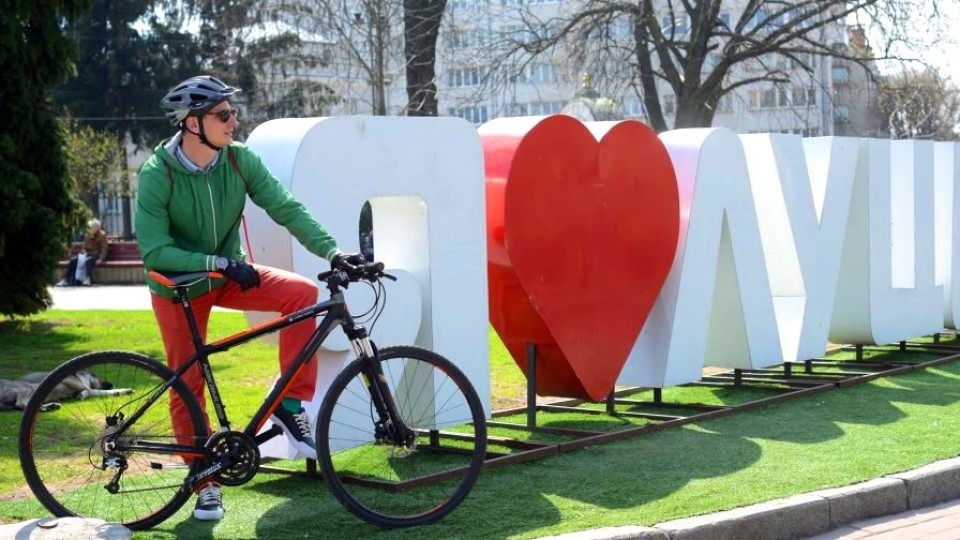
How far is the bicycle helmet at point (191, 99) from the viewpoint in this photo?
5.85 metres

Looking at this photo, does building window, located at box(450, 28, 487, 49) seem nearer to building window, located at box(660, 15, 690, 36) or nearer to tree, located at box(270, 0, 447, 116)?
tree, located at box(270, 0, 447, 116)

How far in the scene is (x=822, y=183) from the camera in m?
10.6

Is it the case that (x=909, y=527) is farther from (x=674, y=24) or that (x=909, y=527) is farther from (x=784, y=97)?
(x=784, y=97)

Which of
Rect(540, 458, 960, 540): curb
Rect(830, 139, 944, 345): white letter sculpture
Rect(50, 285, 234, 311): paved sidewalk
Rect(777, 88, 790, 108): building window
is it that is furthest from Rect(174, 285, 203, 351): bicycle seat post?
Rect(777, 88, 790, 108): building window

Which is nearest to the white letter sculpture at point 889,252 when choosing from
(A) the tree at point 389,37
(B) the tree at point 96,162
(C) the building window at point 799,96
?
(A) the tree at point 389,37

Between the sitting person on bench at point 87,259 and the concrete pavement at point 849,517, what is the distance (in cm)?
2772

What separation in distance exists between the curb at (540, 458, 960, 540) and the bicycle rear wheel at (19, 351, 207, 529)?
5.29 ft

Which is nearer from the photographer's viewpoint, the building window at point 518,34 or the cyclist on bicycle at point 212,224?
the cyclist on bicycle at point 212,224

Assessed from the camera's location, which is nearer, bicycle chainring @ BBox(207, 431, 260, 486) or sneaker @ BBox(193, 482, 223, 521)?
bicycle chainring @ BBox(207, 431, 260, 486)

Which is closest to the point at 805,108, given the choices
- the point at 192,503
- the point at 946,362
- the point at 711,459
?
the point at 946,362

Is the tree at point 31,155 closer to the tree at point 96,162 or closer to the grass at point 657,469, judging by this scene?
the grass at point 657,469

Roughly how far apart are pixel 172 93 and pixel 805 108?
22.7 m

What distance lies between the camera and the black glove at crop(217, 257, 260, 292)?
5609 mm

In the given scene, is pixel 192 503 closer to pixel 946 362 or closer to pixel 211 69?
pixel 946 362
